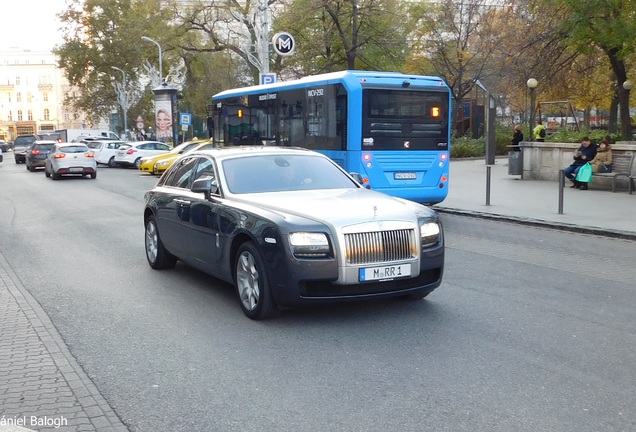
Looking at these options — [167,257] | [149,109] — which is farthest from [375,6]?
[149,109]

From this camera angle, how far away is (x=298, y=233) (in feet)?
21.2

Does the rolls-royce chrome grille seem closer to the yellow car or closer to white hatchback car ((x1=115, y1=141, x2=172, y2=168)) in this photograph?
the yellow car

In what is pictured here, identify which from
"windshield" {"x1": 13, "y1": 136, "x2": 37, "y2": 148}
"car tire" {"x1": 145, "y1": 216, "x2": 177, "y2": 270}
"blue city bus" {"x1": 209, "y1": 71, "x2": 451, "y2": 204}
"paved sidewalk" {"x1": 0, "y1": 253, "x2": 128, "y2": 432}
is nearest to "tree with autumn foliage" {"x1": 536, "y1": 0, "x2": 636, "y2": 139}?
"blue city bus" {"x1": 209, "y1": 71, "x2": 451, "y2": 204}

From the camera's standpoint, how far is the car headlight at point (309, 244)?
254 inches

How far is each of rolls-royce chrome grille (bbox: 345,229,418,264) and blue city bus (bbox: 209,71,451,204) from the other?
8.41m

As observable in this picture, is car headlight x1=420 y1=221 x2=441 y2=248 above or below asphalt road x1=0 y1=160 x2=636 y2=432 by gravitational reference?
above

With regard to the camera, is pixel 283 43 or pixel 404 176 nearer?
pixel 404 176

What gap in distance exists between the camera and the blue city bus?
15250 millimetres

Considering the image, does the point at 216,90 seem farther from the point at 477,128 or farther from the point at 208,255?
the point at 208,255

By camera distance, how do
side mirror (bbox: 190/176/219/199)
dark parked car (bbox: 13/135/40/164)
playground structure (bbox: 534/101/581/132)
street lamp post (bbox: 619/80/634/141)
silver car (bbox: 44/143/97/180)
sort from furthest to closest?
1. dark parked car (bbox: 13/135/40/164)
2. silver car (bbox: 44/143/97/180)
3. playground structure (bbox: 534/101/581/132)
4. street lamp post (bbox: 619/80/634/141)
5. side mirror (bbox: 190/176/219/199)

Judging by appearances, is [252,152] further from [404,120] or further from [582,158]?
[582,158]

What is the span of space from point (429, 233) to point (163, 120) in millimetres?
39093

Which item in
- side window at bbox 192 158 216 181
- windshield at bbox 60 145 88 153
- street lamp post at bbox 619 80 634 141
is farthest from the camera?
windshield at bbox 60 145 88 153

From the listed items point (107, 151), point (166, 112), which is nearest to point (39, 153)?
point (107, 151)
